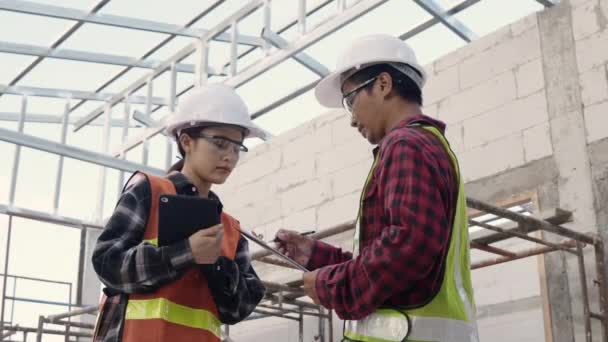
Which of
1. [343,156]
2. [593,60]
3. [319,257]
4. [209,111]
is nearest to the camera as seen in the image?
[319,257]

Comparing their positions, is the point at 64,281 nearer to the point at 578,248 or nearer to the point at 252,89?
the point at 252,89

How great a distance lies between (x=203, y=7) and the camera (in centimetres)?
823

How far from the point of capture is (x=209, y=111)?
2576 mm

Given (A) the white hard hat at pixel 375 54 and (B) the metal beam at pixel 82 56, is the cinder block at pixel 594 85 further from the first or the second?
(B) the metal beam at pixel 82 56

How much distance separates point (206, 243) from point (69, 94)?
26.7ft

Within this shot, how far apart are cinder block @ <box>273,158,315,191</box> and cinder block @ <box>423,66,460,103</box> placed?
1.51m

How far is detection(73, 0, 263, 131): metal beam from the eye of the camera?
7.82m

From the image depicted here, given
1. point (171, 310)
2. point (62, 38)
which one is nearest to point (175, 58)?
point (62, 38)

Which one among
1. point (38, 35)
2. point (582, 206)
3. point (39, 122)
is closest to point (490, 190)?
point (582, 206)

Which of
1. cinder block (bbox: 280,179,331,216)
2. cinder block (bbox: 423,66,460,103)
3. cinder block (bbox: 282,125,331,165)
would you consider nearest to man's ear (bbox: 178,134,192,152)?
cinder block (bbox: 423,66,460,103)

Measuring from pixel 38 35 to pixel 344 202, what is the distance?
382cm

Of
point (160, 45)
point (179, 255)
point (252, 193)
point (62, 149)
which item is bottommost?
point (179, 255)

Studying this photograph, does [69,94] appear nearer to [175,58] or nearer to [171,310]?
[175,58]

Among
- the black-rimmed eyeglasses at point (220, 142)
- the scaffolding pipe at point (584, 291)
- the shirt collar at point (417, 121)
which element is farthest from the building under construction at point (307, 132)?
the shirt collar at point (417, 121)
